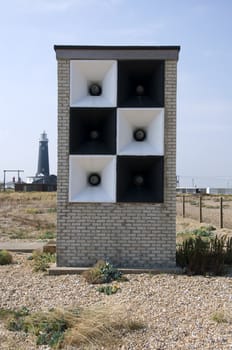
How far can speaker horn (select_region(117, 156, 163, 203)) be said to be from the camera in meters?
10.9

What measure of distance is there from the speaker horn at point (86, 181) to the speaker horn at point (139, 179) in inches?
6.4

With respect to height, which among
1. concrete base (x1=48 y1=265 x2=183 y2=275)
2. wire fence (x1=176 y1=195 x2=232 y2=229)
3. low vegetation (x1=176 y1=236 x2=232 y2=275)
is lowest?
concrete base (x1=48 y1=265 x2=183 y2=275)

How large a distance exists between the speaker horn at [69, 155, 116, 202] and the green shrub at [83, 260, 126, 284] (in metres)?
1.45

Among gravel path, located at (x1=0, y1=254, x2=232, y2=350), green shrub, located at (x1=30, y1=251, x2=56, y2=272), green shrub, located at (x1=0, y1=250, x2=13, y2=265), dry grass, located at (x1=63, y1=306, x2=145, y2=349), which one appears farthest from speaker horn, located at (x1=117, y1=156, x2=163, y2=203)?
dry grass, located at (x1=63, y1=306, x2=145, y2=349)

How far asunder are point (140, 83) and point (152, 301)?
512cm

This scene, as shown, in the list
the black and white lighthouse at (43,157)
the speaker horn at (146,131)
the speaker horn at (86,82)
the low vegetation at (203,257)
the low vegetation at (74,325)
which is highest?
the black and white lighthouse at (43,157)

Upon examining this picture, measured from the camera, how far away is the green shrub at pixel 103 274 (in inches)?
379

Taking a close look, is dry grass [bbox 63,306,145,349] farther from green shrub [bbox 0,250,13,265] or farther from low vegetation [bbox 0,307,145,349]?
green shrub [bbox 0,250,13,265]

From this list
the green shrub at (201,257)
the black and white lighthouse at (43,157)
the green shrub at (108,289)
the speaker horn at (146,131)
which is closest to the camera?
the green shrub at (108,289)

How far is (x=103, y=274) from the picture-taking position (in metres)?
9.77

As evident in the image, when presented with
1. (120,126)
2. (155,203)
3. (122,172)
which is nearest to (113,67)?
(120,126)

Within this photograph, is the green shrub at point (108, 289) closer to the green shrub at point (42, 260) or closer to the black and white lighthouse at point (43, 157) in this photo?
the green shrub at point (42, 260)

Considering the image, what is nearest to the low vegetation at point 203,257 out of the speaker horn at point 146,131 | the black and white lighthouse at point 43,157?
the speaker horn at point 146,131

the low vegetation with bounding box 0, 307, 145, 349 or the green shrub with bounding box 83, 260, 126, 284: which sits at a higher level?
the green shrub with bounding box 83, 260, 126, 284
